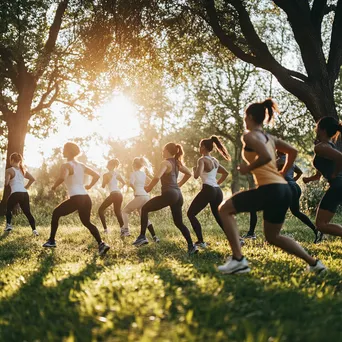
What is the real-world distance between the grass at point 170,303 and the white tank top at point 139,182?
477 centimetres

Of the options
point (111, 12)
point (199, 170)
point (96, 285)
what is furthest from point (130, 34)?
point (96, 285)

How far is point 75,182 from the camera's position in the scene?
28.9 ft

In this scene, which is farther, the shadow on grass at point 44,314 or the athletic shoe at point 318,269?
the athletic shoe at point 318,269

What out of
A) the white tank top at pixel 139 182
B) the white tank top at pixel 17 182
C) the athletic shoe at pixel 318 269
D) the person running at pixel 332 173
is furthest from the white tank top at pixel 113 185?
the athletic shoe at pixel 318 269

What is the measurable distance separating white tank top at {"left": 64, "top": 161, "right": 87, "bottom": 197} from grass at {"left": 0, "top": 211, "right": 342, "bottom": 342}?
6.23 ft

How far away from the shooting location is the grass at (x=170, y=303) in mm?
3541

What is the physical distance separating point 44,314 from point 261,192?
9.08ft

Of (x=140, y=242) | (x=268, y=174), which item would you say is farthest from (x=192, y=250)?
(x=268, y=174)

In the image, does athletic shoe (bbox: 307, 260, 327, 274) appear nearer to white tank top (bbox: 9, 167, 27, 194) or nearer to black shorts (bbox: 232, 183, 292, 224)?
black shorts (bbox: 232, 183, 292, 224)

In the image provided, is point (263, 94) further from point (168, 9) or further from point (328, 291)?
point (328, 291)

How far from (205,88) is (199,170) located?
29720mm

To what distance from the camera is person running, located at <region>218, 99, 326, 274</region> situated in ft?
17.6

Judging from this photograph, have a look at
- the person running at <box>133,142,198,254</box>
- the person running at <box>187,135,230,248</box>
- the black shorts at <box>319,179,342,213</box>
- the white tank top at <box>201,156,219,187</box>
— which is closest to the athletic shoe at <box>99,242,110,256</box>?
the person running at <box>133,142,198,254</box>

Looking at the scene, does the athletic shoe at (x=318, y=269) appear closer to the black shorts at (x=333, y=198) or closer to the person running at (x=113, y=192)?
the black shorts at (x=333, y=198)
